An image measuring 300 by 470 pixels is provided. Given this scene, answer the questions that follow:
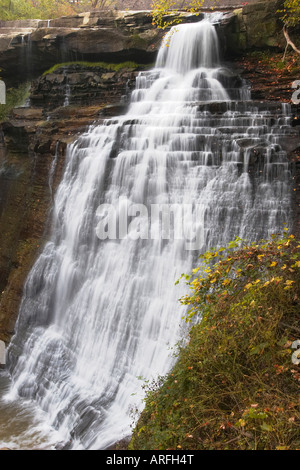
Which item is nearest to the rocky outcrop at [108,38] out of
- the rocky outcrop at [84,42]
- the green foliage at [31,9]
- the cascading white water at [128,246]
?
the rocky outcrop at [84,42]

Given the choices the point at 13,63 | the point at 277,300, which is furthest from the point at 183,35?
the point at 277,300

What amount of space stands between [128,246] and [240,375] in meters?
5.14

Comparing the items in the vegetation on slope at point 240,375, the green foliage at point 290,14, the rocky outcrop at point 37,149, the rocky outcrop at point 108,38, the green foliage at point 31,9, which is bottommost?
the vegetation on slope at point 240,375

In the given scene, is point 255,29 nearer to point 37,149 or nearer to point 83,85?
point 83,85

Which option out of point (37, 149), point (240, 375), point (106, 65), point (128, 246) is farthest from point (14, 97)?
point (240, 375)

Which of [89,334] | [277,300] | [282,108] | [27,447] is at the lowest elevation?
[27,447]

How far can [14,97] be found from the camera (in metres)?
17.7

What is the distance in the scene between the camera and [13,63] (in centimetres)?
1727

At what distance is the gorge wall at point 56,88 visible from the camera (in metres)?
12.4

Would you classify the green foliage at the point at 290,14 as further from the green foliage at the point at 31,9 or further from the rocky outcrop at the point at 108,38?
the green foliage at the point at 31,9

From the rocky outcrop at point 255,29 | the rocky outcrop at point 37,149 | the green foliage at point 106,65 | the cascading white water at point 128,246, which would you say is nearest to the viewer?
the cascading white water at point 128,246

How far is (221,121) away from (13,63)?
464 inches

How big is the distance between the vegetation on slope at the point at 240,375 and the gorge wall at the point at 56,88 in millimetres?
7545

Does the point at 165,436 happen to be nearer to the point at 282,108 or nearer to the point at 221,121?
the point at 221,121
